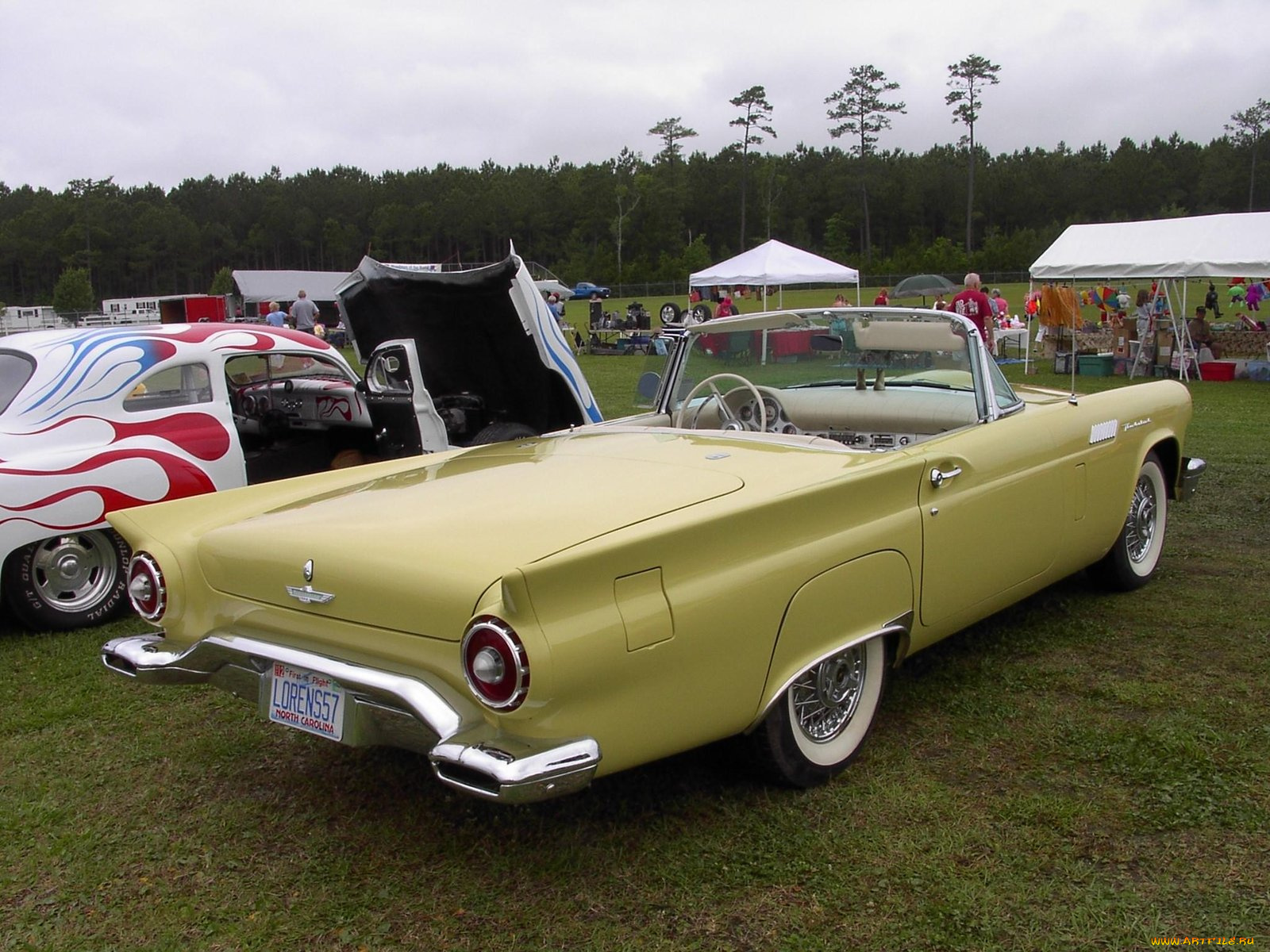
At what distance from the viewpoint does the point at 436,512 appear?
291 centimetres

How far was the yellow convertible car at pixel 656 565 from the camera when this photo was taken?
7.63ft

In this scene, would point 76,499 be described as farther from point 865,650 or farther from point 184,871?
point 865,650

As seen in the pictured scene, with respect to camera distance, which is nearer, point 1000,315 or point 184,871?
point 184,871

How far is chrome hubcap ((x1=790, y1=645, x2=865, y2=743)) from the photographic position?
3.03m

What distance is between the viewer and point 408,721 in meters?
2.43

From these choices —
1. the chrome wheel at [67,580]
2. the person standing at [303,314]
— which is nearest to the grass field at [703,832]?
the chrome wheel at [67,580]

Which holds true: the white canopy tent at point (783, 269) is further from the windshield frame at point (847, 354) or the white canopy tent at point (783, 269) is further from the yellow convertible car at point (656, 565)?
the yellow convertible car at point (656, 565)

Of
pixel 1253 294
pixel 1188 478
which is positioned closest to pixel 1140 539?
pixel 1188 478

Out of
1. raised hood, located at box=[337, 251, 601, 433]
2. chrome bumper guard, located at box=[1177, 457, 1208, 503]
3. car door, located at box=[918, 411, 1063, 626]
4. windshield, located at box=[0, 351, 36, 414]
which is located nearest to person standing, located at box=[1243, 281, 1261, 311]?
chrome bumper guard, located at box=[1177, 457, 1208, 503]

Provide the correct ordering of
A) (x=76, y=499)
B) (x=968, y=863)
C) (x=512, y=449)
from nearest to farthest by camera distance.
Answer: (x=968, y=863) → (x=512, y=449) → (x=76, y=499)

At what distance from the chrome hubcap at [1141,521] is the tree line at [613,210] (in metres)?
76.0

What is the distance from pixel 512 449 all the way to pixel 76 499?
220 centimetres

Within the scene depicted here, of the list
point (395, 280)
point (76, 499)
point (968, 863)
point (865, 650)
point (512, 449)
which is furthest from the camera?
point (395, 280)

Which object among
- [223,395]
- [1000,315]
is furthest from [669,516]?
[1000,315]
